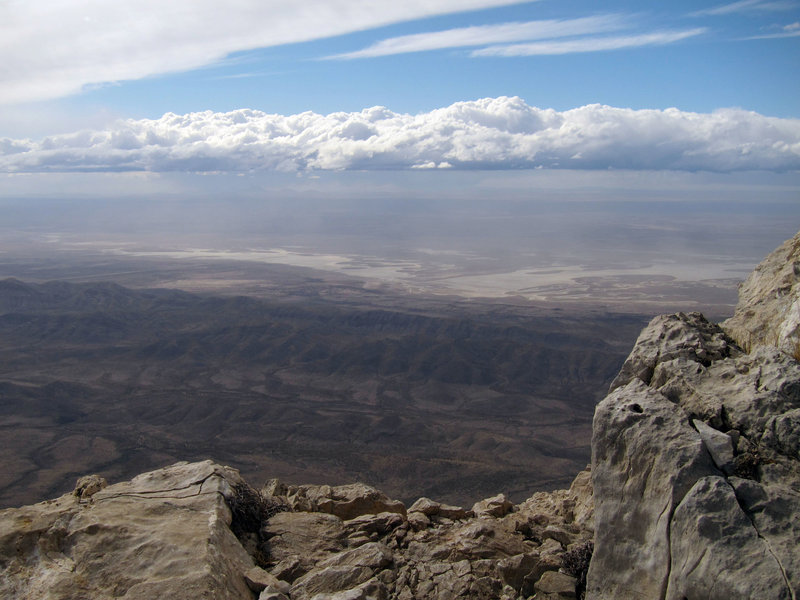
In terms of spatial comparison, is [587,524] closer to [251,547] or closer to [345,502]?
[345,502]

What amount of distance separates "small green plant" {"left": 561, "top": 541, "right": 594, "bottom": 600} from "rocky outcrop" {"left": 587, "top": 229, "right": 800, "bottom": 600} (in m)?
0.48

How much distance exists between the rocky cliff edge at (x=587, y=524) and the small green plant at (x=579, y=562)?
2 centimetres

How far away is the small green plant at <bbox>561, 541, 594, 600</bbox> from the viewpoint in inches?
264

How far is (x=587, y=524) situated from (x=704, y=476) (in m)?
2.67

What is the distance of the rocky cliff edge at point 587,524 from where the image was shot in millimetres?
5492

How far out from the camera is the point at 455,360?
8156cm

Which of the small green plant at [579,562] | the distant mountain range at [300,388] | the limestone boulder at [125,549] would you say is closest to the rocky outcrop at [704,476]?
the small green plant at [579,562]

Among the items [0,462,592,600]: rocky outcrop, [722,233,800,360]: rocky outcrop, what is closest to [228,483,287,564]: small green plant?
[0,462,592,600]: rocky outcrop

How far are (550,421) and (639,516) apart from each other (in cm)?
5818

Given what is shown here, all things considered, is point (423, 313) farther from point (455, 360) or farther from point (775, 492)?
point (775, 492)

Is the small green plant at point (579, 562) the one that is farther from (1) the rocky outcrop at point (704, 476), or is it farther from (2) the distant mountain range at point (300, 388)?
(2) the distant mountain range at point (300, 388)

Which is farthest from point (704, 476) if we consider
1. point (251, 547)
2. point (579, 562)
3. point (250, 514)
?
point (250, 514)

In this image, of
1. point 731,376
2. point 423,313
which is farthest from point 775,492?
point 423,313

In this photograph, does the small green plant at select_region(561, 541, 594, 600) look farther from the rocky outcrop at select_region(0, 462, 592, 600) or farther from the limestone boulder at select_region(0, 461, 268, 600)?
the limestone boulder at select_region(0, 461, 268, 600)
